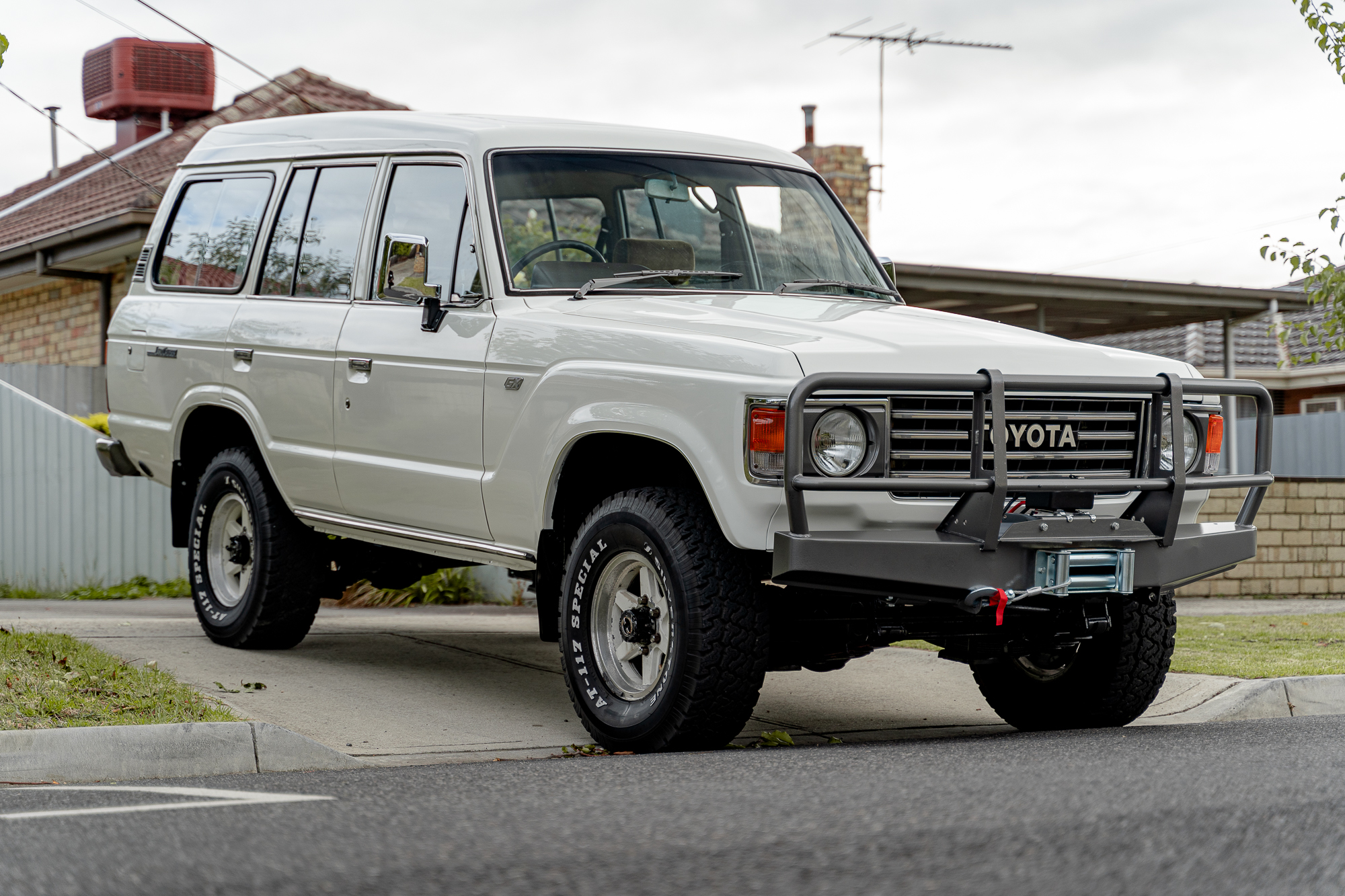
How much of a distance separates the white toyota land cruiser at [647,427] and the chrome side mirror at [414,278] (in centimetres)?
2

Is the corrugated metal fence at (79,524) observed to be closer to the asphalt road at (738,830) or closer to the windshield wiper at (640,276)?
the windshield wiper at (640,276)

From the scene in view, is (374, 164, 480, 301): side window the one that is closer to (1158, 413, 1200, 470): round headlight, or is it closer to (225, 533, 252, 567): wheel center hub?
(225, 533, 252, 567): wheel center hub

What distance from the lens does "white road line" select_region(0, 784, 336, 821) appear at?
14.6 feet

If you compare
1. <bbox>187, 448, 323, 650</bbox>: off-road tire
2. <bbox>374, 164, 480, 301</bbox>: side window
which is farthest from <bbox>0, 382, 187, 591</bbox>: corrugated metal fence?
<bbox>374, 164, 480, 301</bbox>: side window

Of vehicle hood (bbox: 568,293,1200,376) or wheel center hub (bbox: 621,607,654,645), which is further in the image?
wheel center hub (bbox: 621,607,654,645)

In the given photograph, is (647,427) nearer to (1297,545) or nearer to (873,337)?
(873,337)

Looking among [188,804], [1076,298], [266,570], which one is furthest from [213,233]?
[1076,298]

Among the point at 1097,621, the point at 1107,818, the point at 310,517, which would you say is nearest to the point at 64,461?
the point at 310,517

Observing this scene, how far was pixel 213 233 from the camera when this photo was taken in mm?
8484

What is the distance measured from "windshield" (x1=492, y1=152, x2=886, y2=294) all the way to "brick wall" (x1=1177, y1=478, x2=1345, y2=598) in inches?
313

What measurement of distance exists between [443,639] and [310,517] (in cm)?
171

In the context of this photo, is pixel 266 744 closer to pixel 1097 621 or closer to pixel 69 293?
pixel 1097 621

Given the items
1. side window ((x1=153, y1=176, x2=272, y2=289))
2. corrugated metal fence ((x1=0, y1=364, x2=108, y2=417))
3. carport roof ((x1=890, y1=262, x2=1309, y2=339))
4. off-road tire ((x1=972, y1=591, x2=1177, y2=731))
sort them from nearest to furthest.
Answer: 1. off-road tire ((x1=972, y1=591, x2=1177, y2=731))
2. side window ((x1=153, y1=176, x2=272, y2=289))
3. corrugated metal fence ((x1=0, y1=364, x2=108, y2=417))
4. carport roof ((x1=890, y1=262, x2=1309, y2=339))

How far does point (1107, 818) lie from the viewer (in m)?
4.01
